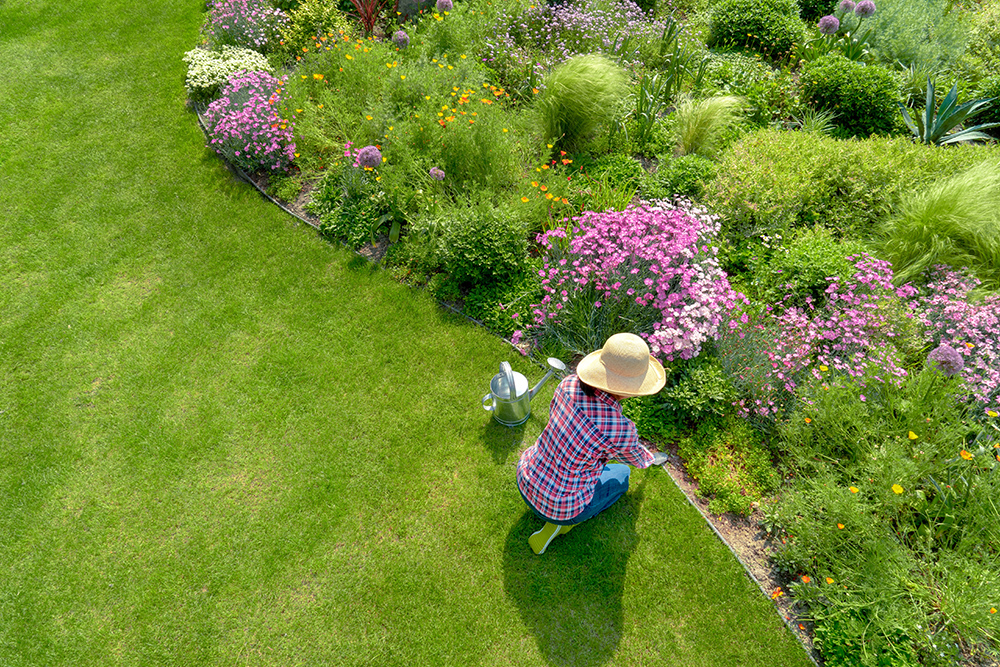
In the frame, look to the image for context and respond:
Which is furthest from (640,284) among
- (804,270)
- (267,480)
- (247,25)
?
(247,25)

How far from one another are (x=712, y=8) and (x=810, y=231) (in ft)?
17.9

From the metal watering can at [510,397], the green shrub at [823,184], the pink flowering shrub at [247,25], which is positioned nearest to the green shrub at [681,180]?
the green shrub at [823,184]

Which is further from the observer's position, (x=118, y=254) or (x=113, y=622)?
(x=118, y=254)

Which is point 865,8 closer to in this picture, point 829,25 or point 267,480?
point 829,25

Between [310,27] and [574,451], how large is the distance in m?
8.77

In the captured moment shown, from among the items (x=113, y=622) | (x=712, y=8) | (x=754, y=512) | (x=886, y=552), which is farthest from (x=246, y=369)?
(x=712, y=8)

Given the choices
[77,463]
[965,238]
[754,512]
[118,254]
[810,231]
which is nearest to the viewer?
[754,512]

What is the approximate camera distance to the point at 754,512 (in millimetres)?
4594

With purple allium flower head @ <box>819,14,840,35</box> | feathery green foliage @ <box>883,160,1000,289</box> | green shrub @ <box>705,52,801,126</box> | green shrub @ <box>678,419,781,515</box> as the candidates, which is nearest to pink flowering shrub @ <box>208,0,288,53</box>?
green shrub @ <box>705,52,801,126</box>

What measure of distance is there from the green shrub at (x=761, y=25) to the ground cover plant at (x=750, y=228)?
0.05 meters

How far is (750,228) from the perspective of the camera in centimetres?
614

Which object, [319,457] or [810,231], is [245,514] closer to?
[319,457]

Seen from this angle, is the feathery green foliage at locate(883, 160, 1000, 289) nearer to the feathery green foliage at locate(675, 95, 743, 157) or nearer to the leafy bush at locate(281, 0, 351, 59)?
the feathery green foliage at locate(675, 95, 743, 157)

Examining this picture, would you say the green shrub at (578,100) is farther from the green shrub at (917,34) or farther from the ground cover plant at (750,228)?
A: the green shrub at (917,34)
